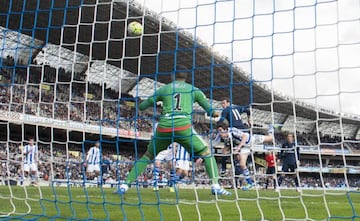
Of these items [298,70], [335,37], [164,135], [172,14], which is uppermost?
[172,14]

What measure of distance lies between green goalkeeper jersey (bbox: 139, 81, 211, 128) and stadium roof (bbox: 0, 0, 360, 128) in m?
0.17

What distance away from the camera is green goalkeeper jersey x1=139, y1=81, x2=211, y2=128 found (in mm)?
6191

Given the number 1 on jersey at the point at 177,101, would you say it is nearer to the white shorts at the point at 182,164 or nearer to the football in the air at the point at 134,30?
the football in the air at the point at 134,30

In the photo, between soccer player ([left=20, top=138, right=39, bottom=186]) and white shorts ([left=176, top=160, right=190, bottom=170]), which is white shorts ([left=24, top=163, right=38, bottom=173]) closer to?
soccer player ([left=20, top=138, right=39, bottom=186])

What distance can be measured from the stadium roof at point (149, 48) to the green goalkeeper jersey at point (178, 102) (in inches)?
6.7

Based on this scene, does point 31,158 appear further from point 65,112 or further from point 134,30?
point 134,30

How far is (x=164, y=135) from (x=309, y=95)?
253 cm

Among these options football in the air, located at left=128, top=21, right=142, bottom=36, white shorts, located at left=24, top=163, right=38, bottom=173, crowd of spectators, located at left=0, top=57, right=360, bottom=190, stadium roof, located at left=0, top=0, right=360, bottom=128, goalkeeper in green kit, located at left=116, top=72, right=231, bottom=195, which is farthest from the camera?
white shorts, located at left=24, top=163, right=38, bottom=173

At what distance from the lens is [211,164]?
629 cm

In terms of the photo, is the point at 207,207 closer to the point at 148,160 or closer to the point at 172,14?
the point at 148,160

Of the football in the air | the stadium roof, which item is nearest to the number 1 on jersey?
the stadium roof

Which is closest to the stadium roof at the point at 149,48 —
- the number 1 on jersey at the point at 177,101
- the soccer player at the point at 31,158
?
the number 1 on jersey at the point at 177,101

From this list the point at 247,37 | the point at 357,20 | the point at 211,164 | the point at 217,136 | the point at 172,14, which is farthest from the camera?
the point at 217,136

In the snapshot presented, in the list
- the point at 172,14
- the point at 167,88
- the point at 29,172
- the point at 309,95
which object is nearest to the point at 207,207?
the point at 167,88
